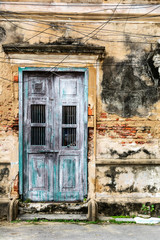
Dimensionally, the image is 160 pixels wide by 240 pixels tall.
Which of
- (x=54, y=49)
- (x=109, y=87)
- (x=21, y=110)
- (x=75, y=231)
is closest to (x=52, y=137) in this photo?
(x=21, y=110)

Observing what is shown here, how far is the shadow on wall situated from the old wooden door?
1.80 ft

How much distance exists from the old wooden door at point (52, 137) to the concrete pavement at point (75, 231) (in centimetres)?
74

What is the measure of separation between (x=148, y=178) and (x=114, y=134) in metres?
1.15

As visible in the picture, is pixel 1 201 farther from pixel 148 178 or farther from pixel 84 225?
pixel 148 178

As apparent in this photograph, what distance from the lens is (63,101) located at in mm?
5770

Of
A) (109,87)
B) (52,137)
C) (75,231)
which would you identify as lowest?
(75,231)

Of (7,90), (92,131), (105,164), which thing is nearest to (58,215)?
(105,164)

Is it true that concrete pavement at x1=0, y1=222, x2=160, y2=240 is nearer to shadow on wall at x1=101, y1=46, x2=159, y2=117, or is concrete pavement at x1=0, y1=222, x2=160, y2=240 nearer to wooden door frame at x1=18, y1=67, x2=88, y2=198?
wooden door frame at x1=18, y1=67, x2=88, y2=198

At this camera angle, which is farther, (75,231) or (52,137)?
(52,137)

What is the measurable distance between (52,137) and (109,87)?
5.18 ft

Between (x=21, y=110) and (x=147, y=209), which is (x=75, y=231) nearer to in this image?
(x=147, y=209)

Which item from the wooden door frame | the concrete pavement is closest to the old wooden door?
the wooden door frame

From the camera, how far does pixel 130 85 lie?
18.9ft

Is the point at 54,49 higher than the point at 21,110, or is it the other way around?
the point at 54,49
